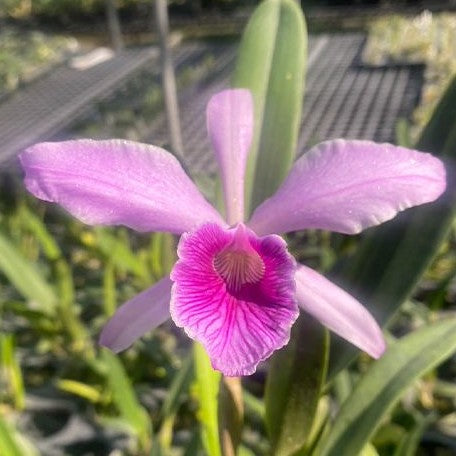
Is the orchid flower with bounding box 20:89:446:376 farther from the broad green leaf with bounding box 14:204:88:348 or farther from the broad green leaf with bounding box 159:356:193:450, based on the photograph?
the broad green leaf with bounding box 14:204:88:348

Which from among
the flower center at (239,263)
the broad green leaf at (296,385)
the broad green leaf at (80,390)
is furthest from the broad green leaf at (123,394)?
the flower center at (239,263)

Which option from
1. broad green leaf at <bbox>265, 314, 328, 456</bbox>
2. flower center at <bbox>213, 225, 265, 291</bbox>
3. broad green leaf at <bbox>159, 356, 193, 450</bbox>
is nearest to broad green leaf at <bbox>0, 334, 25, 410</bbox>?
broad green leaf at <bbox>159, 356, 193, 450</bbox>

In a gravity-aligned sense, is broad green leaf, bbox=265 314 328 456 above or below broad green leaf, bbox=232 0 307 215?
below

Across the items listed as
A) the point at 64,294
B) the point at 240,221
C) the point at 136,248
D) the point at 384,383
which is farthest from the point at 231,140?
the point at 136,248

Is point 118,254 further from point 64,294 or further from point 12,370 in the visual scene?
point 12,370

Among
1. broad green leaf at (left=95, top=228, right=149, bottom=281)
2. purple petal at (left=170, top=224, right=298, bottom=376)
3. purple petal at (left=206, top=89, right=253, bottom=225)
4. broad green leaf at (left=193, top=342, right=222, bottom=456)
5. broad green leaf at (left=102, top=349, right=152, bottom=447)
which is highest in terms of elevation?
purple petal at (left=206, top=89, right=253, bottom=225)

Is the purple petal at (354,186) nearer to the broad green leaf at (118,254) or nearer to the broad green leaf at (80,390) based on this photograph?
the broad green leaf at (80,390)

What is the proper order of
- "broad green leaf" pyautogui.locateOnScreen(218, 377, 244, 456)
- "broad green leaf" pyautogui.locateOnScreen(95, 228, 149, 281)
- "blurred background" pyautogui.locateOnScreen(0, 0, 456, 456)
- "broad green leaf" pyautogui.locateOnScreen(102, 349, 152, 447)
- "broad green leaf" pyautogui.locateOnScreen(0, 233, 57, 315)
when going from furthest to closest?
"broad green leaf" pyautogui.locateOnScreen(95, 228, 149, 281), "broad green leaf" pyautogui.locateOnScreen(0, 233, 57, 315), "blurred background" pyautogui.locateOnScreen(0, 0, 456, 456), "broad green leaf" pyautogui.locateOnScreen(102, 349, 152, 447), "broad green leaf" pyautogui.locateOnScreen(218, 377, 244, 456)
